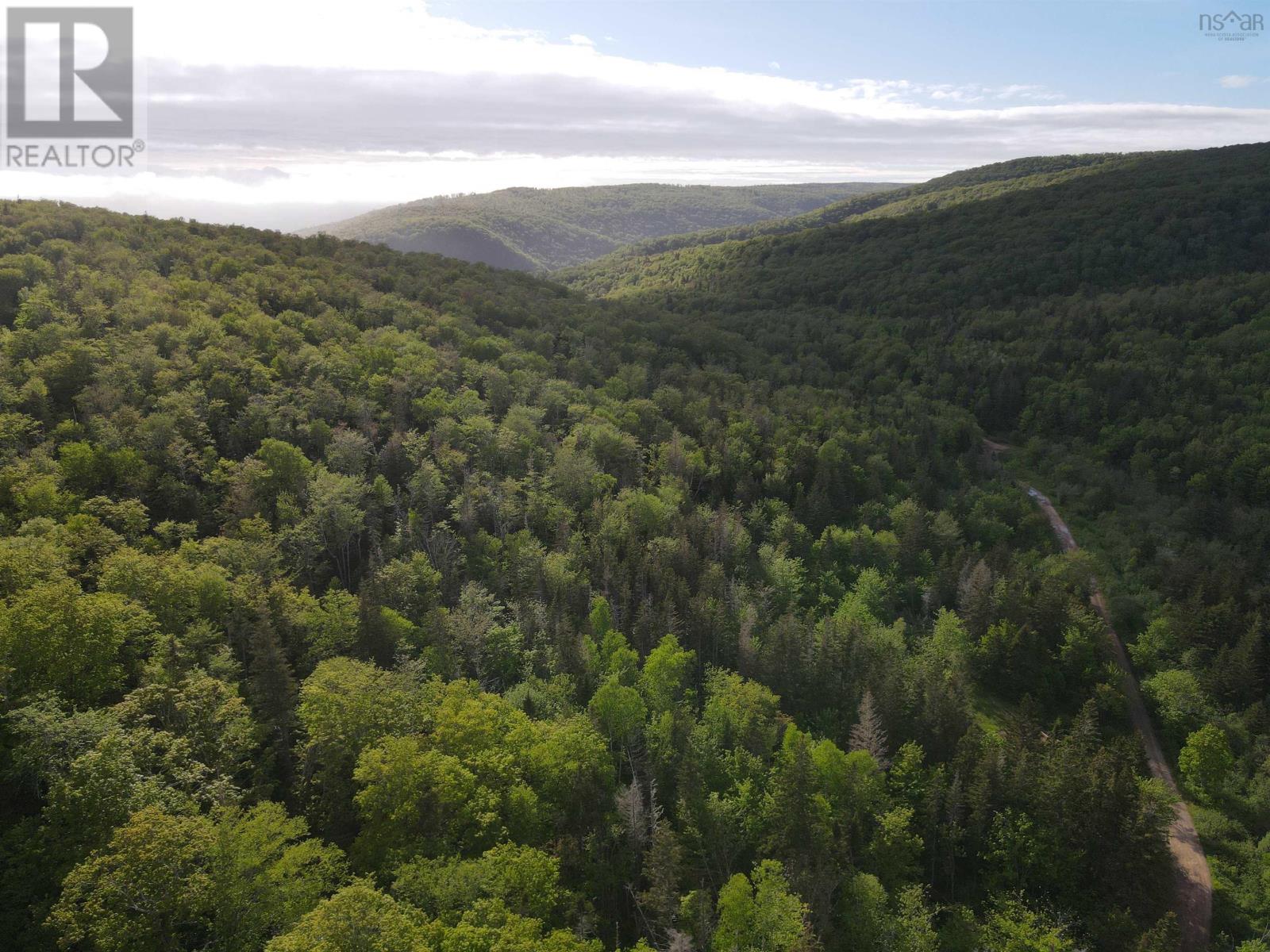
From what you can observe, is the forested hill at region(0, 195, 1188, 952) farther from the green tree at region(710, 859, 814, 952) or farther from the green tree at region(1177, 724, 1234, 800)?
the green tree at region(1177, 724, 1234, 800)

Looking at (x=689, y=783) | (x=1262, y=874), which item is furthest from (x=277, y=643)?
(x=1262, y=874)

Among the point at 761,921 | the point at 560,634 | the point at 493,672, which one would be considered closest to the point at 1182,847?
the point at 761,921

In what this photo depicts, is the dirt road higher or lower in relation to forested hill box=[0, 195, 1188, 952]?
lower

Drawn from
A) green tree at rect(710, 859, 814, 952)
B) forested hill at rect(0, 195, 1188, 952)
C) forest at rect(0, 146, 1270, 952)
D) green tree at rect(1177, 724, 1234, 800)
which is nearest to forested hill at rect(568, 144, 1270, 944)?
green tree at rect(1177, 724, 1234, 800)

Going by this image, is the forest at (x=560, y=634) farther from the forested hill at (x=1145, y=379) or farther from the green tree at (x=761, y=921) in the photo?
the forested hill at (x=1145, y=379)

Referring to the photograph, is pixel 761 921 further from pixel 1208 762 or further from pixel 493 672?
pixel 1208 762
